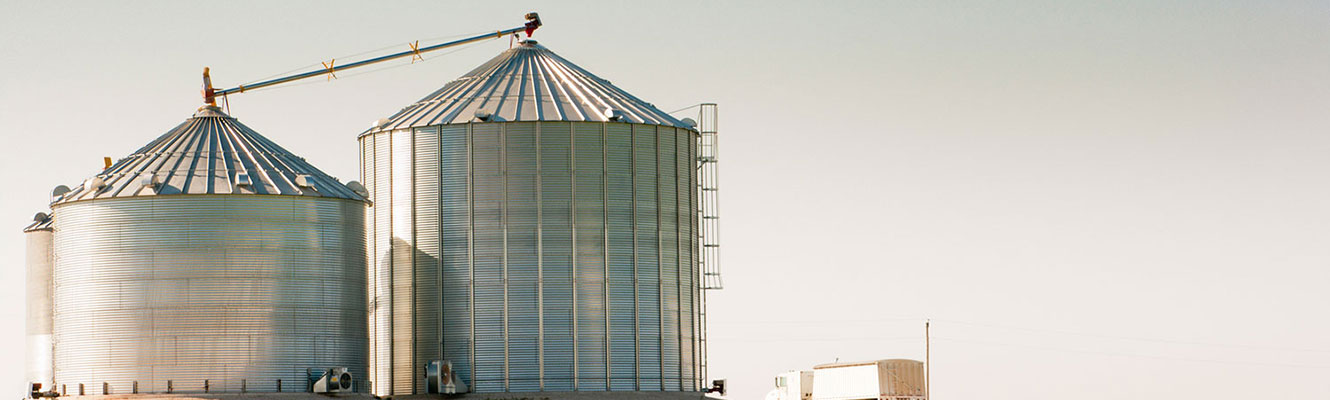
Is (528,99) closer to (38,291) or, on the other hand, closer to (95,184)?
(95,184)

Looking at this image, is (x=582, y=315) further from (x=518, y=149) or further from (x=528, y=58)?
(x=528, y=58)

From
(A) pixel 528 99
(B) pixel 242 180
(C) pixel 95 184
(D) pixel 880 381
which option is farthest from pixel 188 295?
(D) pixel 880 381

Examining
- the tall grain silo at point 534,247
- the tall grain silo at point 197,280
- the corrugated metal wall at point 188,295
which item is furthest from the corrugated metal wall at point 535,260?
the corrugated metal wall at point 188,295

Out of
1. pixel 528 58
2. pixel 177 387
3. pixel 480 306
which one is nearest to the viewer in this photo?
pixel 177 387

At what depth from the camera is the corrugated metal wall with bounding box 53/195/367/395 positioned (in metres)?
81.9

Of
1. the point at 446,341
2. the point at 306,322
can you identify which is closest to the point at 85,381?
the point at 306,322

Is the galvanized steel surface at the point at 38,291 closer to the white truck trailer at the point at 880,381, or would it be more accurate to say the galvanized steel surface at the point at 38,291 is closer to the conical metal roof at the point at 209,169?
the conical metal roof at the point at 209,169

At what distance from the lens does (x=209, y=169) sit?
84.9m

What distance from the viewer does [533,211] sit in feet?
294

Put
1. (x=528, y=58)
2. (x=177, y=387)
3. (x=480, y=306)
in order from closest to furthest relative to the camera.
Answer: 1. (x=177, y=387)
2. (x=480, y=306)
3. (x=528, y=58)

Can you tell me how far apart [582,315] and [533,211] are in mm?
5356

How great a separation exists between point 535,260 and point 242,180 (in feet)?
45.9

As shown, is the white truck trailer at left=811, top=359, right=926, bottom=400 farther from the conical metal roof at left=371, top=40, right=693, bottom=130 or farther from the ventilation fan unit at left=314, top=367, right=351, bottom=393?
the ventilation fan unit at left=314, top=367, right=351, bottom=393

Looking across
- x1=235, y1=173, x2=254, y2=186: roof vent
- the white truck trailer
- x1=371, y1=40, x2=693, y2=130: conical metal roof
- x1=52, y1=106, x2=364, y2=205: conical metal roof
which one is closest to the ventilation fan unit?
x1=52, y1=106, x2=364, y2=205: conical metal roof
